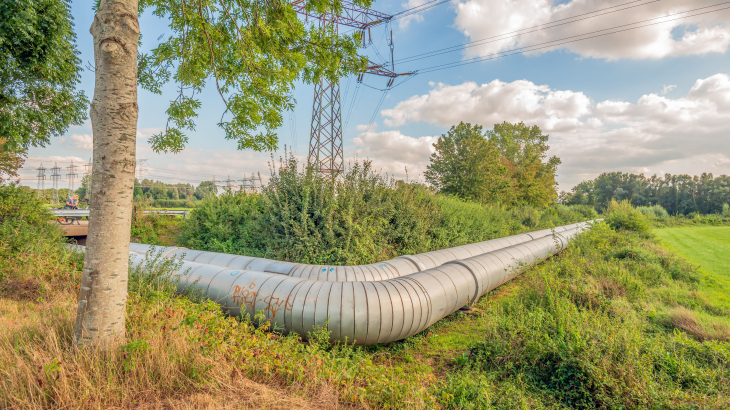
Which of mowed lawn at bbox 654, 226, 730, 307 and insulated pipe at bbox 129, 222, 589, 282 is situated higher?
insulated pipe at bbox 129, 222, 589, 282

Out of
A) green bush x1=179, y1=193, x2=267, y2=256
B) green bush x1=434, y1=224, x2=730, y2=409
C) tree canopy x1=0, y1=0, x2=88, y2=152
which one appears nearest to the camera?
green bush x1=434, y1=224, x2=730, y2=409

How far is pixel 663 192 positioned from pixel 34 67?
269 ft

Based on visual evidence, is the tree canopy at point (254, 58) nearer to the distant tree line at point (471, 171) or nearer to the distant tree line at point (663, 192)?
the distant tree line at point (471, 171)

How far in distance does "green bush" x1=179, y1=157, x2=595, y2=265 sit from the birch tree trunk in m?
Result: 5.20

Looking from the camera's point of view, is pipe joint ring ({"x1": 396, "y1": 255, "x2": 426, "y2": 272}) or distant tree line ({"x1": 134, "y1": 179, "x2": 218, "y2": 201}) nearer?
pipe joint ring ({"x1": 396, "y1": 255, "x2": 426, "y2": 272})

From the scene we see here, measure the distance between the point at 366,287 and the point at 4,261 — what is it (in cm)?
684

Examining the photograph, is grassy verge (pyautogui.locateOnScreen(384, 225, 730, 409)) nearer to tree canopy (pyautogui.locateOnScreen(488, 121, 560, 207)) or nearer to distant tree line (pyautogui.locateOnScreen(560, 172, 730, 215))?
tree canopy (pyautogui.locateOnScreen(488, 121, 560, 207))

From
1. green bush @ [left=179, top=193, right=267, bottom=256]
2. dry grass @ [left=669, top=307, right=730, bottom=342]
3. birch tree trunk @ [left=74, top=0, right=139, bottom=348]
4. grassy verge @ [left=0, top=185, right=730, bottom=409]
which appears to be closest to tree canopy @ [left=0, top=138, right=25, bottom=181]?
green bush @ [left=179, top=193, right=267, bottom=256]

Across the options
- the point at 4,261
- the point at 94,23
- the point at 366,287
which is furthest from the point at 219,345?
the point at 4,261

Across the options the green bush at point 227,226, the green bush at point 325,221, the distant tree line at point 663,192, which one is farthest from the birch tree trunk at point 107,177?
the distant tree line at point 663,192

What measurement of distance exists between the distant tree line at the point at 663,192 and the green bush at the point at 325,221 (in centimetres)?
3968

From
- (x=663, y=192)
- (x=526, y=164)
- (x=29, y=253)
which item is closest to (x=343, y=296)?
(x=29, y=253)

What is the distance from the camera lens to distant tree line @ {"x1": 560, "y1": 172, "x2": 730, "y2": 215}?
46.0 m

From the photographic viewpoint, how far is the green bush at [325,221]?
8.14 m
